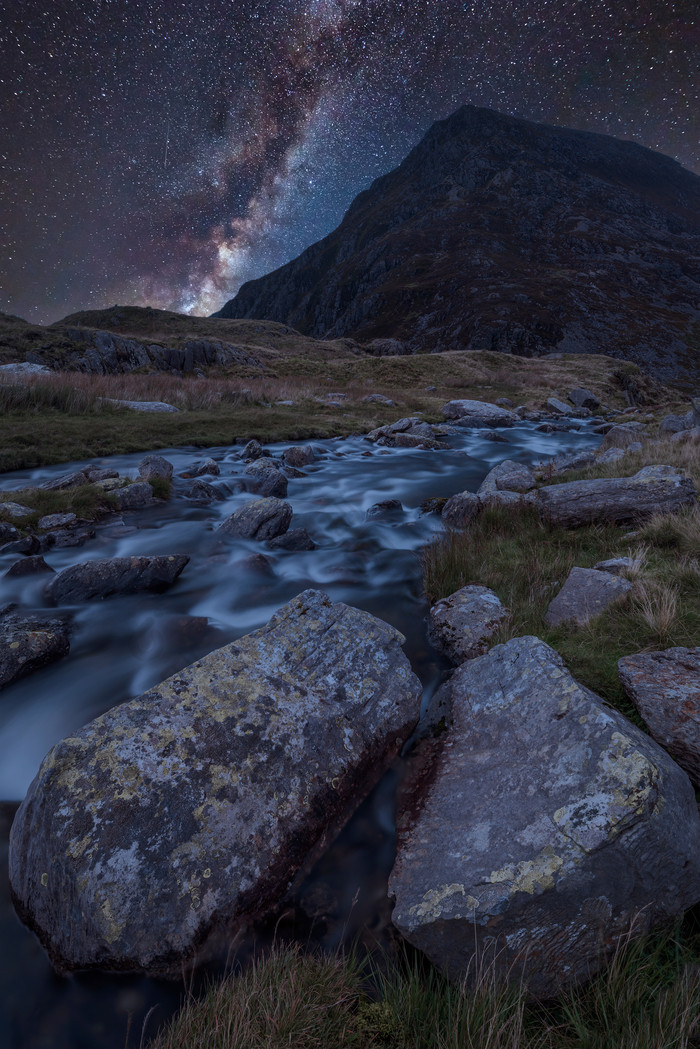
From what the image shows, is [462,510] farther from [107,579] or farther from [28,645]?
[28,645]

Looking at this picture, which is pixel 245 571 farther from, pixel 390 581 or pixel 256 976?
pixel 256 976

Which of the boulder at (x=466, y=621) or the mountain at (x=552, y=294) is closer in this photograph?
the boulder at (x=466, y=621)

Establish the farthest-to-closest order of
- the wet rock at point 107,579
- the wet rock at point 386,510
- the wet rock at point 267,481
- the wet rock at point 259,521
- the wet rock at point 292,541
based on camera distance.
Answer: the wet rock at point 267,481 → the wet rock at point 386,510 → the wet rock at point 259,521 → the wet rock at point 292,541 → the wet rock at point 107,579

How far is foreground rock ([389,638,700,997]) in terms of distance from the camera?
79.5 inches

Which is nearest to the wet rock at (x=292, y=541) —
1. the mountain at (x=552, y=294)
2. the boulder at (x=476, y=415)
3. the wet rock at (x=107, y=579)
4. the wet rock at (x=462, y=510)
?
the wet rock at (x=107, y=579)

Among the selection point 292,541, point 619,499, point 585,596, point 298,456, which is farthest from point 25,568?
point 298,456

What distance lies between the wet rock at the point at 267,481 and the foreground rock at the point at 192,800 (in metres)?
8.31

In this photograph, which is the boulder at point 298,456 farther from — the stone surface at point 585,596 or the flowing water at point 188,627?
the stone surface at point 585,596

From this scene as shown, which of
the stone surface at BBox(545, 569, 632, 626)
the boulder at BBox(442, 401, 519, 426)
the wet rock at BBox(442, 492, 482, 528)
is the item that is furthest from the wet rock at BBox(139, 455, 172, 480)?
the boulder at BBox(442, 401, 519, 426)

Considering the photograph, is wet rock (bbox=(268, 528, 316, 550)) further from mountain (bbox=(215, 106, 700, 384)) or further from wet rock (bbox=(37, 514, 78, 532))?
mountain (bbox=(215, 106, 700, 384))

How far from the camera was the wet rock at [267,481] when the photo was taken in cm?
1159

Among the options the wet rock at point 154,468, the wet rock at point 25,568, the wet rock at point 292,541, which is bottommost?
the wet rock at point 292,541

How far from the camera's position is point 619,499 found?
22.5 feet

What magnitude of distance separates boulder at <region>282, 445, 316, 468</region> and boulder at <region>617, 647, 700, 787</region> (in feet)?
40.6
